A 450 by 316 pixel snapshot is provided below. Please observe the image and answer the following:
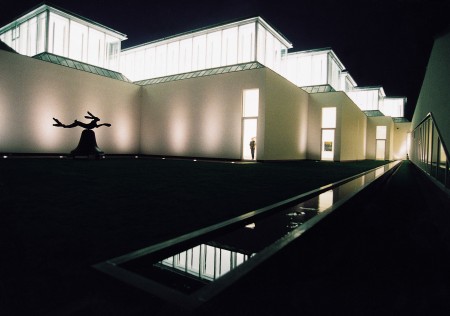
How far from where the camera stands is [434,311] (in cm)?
150

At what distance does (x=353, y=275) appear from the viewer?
75.2 inches

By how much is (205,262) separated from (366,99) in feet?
126

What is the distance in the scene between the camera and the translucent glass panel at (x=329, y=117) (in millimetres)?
23028

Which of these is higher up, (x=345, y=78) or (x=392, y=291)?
(x=345, y=78)

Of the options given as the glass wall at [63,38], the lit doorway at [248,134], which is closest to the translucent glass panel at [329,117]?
the lit doorway at [248,134]

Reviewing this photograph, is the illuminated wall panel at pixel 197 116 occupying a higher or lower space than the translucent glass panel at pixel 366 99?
lower

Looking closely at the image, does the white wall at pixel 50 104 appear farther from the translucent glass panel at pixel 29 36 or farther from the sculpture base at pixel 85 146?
the sculpture base at pixel 85 146

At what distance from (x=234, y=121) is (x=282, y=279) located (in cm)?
1612

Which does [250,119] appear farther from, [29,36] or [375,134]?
[375,134]

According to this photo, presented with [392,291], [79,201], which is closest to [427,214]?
[392,291]

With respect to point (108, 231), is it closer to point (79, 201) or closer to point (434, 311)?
point (79, 201)

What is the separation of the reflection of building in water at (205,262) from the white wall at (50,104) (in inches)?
659

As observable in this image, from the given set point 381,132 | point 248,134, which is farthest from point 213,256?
point 381,132

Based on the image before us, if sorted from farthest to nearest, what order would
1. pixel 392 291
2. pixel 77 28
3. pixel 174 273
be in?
pixel 77 28, pixel 174 273, pixel 392 291
